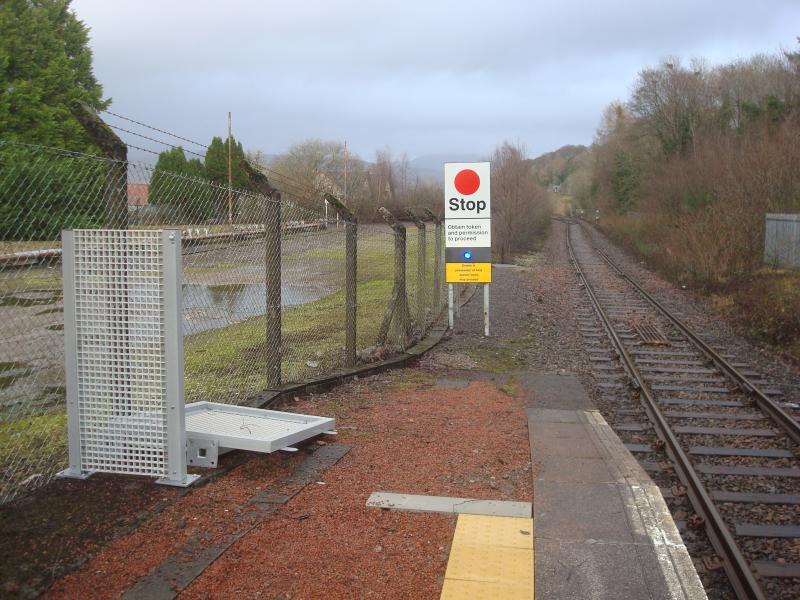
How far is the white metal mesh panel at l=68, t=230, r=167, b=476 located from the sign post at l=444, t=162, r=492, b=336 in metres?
9.20

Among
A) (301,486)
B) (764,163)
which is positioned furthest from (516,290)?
(301,486)

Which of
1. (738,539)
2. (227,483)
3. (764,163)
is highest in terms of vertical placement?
(764,163)

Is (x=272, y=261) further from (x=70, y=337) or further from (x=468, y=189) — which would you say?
(x=468, y=189)

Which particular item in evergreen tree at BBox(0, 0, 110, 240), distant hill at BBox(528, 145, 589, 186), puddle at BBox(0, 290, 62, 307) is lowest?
puddle at BBox(0, 290, 62, 307)

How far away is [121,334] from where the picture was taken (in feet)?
16.1

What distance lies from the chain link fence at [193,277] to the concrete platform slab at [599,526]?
309 cm

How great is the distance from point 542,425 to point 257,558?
403 cm

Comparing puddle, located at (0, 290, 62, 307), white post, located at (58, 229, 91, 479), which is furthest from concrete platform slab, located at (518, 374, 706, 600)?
puddle, located at (0, 290, 62, 307)

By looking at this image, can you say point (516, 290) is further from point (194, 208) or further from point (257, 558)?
point (257, 558)

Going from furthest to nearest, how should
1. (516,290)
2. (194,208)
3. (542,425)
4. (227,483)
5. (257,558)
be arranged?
(516,290) → (542,425) → (194,208) → (227,483) → (257,558)

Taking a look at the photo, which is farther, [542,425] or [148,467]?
[542,425]

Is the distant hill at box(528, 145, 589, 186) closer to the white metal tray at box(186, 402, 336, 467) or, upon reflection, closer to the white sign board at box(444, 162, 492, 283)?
the white sign board at box(444, 162, 492, 283)

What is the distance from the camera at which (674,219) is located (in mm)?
33875

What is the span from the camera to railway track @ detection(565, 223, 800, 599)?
4938 mm
